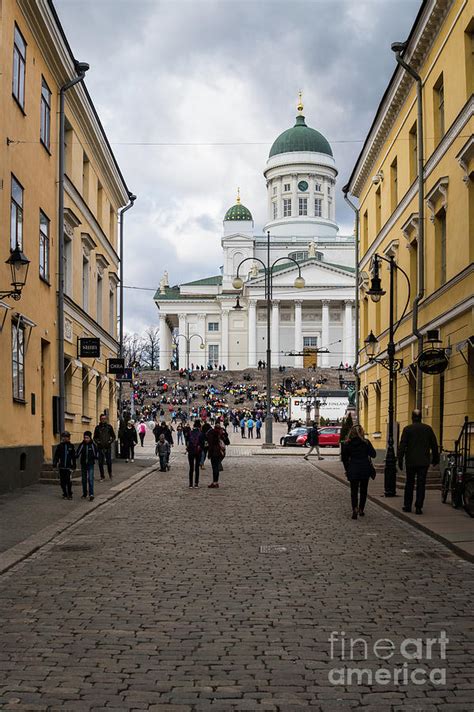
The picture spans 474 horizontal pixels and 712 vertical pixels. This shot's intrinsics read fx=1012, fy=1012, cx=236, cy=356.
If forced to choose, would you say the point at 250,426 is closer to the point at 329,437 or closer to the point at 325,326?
the point at 329,437

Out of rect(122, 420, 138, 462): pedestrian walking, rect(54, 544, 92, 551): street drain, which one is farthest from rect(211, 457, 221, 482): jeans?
rect(122, 420, 138, 462): pedestrian walking

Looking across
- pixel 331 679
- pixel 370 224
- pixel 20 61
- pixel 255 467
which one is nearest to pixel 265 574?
pixel 331 679

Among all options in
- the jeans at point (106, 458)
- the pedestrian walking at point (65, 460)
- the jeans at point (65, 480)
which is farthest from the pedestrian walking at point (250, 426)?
the jeans at point (65, 480)

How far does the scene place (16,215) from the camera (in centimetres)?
1961

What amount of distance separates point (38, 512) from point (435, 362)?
8.56 m

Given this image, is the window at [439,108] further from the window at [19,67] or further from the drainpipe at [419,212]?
the window at [19,67]

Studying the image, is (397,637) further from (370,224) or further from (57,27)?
(370,224)

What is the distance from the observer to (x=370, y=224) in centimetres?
3397

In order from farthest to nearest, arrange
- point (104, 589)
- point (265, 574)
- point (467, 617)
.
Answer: point (265, 574)
point (104, 589)
point (467, 617)

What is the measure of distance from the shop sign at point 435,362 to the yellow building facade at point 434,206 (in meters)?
0.22

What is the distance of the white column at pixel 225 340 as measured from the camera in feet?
384

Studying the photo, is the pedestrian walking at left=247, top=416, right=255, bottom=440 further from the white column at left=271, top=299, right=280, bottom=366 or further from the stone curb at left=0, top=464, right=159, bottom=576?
the white column at left=271, top=299, right=280, bottom=366

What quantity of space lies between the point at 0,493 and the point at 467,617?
11.5 m

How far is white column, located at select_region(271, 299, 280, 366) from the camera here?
112 meters
